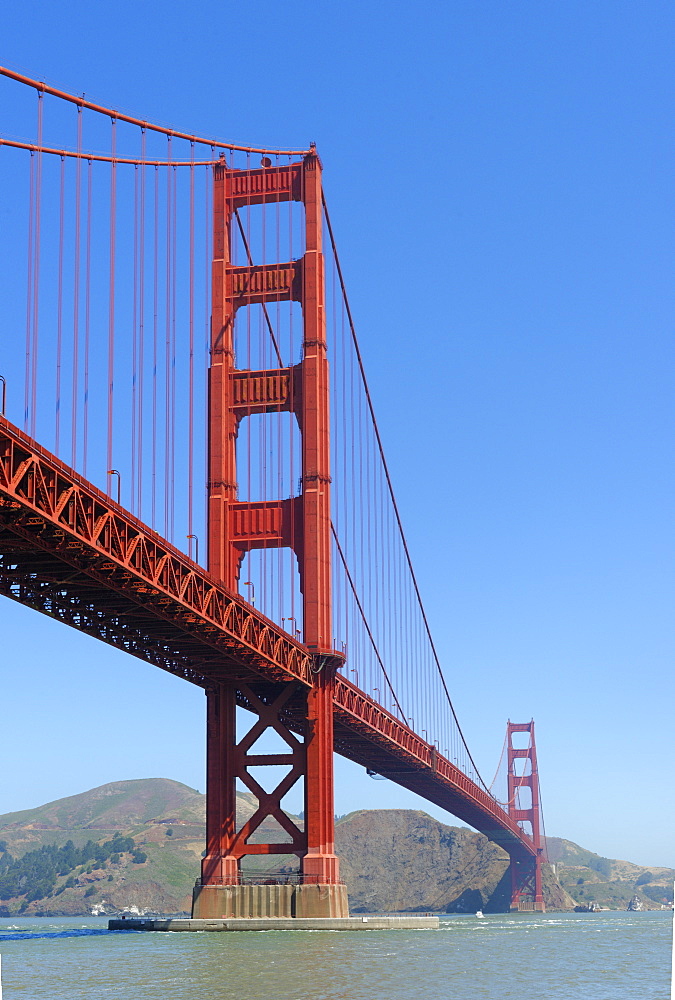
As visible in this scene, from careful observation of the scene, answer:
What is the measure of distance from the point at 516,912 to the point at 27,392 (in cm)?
14172

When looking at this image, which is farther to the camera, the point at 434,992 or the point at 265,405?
the point at 265,405

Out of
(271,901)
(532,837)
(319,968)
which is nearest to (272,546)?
(271,901)

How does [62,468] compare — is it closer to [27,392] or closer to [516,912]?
[27,392]

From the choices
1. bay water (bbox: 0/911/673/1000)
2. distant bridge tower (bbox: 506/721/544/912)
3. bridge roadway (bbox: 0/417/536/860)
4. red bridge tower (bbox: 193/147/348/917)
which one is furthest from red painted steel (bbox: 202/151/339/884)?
distant bridge tower (bbox: 506/721/544/912)

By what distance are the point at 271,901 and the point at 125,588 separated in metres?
18.9

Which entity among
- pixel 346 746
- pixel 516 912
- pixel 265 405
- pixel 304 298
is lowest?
pixel 516 912

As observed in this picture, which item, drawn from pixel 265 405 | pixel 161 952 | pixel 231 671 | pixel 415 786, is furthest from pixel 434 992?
pixel 415 786

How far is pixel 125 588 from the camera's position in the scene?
45188mm

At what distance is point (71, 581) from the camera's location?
43.7 meters

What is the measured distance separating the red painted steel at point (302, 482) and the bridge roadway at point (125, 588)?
83.6 inches

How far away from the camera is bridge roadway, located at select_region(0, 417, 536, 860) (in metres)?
37.8

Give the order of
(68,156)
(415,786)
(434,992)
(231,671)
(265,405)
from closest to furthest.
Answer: (434,992) → (68,156) → (231,671) → (265,405) → (415,786)

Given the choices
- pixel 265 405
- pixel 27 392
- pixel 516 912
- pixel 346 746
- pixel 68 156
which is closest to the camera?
pixel 27 392

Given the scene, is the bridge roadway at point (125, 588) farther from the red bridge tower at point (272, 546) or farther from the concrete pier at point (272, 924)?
the concrete pier at point (272, 924)
